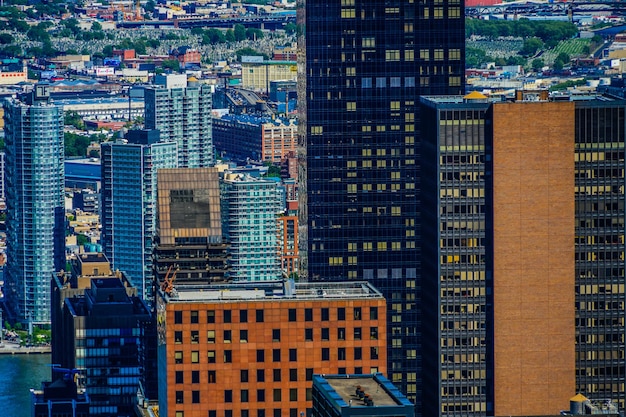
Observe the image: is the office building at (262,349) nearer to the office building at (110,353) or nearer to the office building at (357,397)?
the office building at (357,397)

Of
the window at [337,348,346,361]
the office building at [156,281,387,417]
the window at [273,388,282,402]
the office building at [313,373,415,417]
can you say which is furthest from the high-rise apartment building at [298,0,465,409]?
the office building at [313,373,415,417]

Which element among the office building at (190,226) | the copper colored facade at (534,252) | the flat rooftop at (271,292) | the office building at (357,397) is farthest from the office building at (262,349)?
the office building at (190,226)

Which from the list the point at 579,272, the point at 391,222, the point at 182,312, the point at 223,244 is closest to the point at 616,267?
the point at 579,272

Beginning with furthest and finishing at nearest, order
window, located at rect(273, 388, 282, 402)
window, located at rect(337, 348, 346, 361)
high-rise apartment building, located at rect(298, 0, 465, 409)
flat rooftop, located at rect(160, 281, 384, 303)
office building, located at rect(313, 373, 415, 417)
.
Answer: high-rise apartment building, located at rect(298, 0, 465, 409)
flat rooftop, located at rect(160, 281, 384, 303)
window, located at rect(337, 348, 346, 361)
window, located at rect(273, 388, 282, 402)
office building, located at rect(313, 373, 415, 417)

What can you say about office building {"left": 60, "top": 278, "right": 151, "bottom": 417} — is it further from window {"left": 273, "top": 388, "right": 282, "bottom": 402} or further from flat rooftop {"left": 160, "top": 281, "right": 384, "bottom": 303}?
window {"left": 273, "top": 388, "right": 282, "bottom": 402}

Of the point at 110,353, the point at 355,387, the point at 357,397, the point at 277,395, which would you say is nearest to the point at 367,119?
the point at 110,353

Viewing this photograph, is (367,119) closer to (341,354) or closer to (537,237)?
(537,237)

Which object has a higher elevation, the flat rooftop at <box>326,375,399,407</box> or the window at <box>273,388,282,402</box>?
the flat rooftop at <box>326,375,399,407</box>
